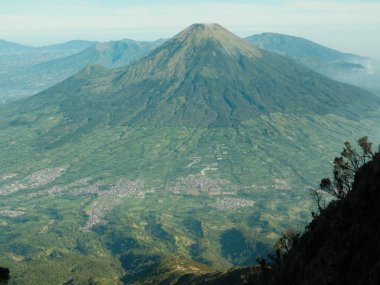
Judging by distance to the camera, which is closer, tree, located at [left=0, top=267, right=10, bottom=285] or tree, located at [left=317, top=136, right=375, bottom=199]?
tree, located at [left=0, top=267, right=10, bottom=285]

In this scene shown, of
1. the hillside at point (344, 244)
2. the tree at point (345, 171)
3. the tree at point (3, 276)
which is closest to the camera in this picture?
the hillside at point (344, 244)

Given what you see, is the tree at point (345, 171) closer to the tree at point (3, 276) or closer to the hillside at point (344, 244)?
the hillside at point (344, 244)

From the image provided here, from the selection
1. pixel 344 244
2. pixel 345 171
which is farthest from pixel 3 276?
pixel 345 171

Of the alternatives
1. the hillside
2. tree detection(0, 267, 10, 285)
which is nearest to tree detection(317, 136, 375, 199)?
the hillside

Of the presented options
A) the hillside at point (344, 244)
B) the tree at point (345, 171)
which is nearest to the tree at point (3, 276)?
the hillside at point (344, 244)

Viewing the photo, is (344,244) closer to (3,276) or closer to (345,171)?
(345,171)

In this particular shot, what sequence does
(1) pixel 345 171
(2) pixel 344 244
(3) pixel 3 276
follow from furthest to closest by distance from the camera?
1. (1) pixel 345 171
2. (3) pixel 3 276
3. (2) pixel 344 244

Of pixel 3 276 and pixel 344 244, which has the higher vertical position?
pixel 344 244

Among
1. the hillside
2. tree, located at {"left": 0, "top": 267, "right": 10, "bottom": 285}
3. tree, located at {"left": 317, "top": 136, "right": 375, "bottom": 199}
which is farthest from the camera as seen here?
tree, located at {"left": 317, "top": 136, "right": 375, "bottom": 199}

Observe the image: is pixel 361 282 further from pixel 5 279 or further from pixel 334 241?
pixel 5 279

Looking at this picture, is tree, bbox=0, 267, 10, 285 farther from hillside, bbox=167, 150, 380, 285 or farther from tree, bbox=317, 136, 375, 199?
tree, bbox=317, 136, 375, 199

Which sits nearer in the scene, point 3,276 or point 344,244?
point 344,244

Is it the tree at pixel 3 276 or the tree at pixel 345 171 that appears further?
the tree at pixel 345 171
